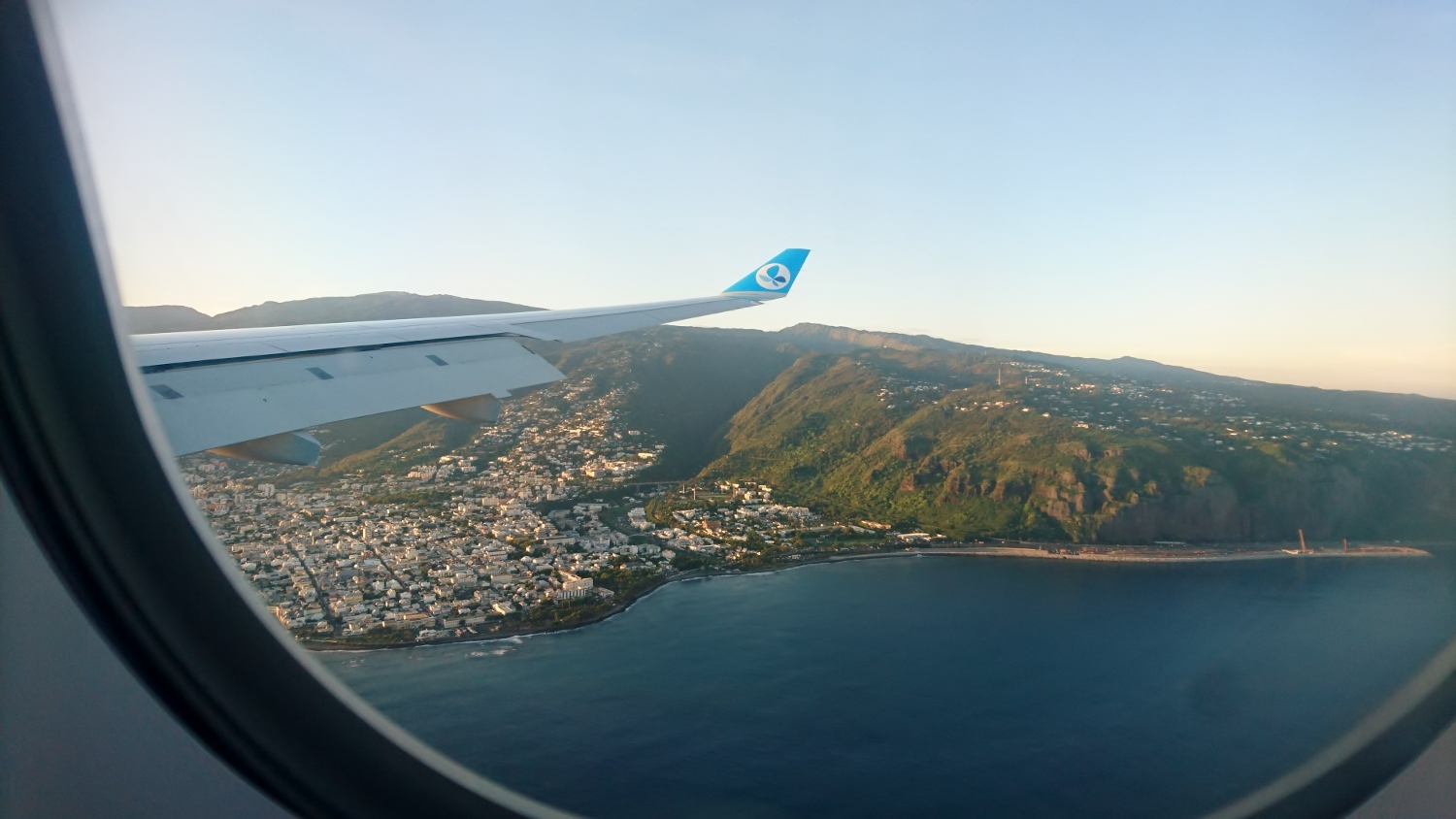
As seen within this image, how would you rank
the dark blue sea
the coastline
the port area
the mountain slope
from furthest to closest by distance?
the port area
the mountain slope
the coastline
the dark blue sea

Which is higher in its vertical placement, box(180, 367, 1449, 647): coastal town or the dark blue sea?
box(180, 367, 1449, 647): coastal town

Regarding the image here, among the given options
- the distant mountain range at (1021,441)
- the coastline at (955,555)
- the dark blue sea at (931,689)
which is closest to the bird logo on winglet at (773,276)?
the distant mountain range at (1021,441)

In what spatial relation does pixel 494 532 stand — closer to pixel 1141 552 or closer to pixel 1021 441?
pixel 1141 552

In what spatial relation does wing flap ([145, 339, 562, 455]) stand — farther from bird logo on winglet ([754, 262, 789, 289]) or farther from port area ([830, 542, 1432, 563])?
bird logo on winglet ([754, 262, 789, 289])

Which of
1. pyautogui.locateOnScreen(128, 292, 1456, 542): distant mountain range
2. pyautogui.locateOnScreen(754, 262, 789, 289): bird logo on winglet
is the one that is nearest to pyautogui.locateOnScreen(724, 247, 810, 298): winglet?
pyautogui.locateOnScreen(754, 262, 789, 289): bird logo on winglet

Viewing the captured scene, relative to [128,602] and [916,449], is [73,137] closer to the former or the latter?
[128,602]

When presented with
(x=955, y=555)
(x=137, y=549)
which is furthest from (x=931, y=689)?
(x=137, y=549)

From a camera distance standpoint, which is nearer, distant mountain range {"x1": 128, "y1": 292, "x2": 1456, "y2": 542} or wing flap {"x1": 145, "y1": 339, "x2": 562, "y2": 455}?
wing flap {"x1": 145, "y1": 339, "x2": 562, "y2": 455}
